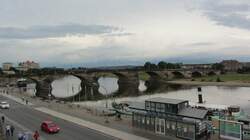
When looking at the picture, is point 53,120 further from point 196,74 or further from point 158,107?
point 196,74

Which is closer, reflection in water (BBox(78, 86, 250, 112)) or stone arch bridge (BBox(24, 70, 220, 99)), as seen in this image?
reflection in water (BBox(78, 86, 250, 112))

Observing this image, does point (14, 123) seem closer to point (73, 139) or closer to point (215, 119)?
point (73, 139)

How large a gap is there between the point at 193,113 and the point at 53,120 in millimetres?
21130

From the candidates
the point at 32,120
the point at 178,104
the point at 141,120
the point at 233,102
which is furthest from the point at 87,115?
the point at 233,102

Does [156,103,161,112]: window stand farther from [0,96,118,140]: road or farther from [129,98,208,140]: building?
[0,96,118,140]: road

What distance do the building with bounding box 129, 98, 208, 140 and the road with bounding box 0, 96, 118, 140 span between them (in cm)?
422

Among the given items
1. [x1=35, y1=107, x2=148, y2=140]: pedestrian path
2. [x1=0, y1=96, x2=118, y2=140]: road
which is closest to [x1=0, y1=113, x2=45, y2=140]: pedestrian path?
[x1=0, y1=96, x2=118, y2=140]: road

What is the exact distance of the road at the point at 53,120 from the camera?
129 feet

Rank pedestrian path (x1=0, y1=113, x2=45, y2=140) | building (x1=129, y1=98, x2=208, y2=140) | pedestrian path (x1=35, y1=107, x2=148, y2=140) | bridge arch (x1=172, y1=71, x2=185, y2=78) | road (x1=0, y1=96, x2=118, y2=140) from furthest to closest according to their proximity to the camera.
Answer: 1. bridge arch (x1=172, y1=71, x2=185, y2=78)
2. pedestrian path (x1=0, y1=113, x2=45, y2=140)
3. road (x1=0, y1=96, x2=118, y2=140)
4. pedestrian path (x1=35, y1=107, x2=148, y2=140)
5. building (x1=129, y1=98, x2=208, y2=140)

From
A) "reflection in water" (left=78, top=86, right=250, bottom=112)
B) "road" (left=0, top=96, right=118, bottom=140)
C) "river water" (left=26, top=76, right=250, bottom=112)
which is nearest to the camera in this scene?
"road" (left=0, top=96, right=118, bottom=140)

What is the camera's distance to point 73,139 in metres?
38.4

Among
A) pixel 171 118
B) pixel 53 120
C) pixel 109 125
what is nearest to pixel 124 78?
pixel 53 120

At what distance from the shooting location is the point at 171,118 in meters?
37.1

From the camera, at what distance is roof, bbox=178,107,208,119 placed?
36.0 m
